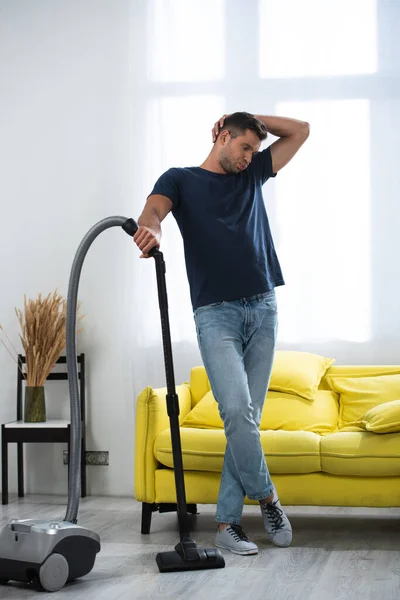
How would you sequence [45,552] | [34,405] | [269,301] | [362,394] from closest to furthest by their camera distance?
1. [45,552]
2. [269,301]
3. [362,394]
4. [34,405]

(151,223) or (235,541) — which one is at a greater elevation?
(151,223)

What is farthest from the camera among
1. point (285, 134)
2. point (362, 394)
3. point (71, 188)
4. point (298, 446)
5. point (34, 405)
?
point (71, 188)

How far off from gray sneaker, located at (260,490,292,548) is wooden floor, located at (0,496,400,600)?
0.04 meters

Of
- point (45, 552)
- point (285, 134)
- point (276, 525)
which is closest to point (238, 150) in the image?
point (285, 134)

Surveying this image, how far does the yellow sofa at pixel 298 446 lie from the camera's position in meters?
3.34

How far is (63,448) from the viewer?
→ 16.1ft

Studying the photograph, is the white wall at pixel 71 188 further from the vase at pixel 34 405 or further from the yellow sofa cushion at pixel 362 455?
the yellow sofa cushion at pixel 362 455

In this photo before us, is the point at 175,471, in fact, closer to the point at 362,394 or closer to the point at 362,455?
the point at 362,455

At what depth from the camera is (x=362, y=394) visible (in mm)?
3947

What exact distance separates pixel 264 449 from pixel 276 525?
0.35m

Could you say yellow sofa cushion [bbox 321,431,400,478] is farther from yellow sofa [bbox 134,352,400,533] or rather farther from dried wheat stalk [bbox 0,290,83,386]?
dried wheat stalk [bbox 0,290,83,386]

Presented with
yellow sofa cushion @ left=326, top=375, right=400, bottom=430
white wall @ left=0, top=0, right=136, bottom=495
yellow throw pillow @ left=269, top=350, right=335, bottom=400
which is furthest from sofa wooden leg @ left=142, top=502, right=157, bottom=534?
white wall @ left=0, top=0, right=136, bottom=495

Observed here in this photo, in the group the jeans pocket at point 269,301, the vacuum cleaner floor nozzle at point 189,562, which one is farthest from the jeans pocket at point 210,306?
the vacuum cleaner floor nozzle at point 189,562

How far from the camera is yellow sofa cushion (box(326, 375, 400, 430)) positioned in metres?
3.90
